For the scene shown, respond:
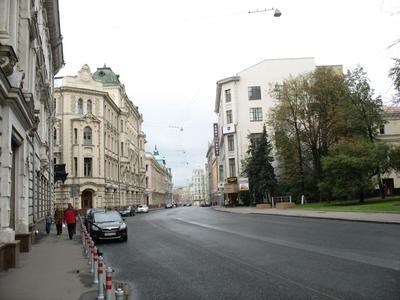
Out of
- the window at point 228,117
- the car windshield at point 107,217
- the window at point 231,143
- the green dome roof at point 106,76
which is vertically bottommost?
the car windshield at point 107,217

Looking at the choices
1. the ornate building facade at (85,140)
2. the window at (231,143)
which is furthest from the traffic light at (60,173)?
the window at (231,143)

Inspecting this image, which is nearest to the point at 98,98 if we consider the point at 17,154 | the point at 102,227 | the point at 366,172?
the point at 366,172

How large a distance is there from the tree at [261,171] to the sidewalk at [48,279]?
4793 cm

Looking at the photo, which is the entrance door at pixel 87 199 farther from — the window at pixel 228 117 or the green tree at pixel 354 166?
the green tree at pixel 354 166

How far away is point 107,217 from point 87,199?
41.3 m

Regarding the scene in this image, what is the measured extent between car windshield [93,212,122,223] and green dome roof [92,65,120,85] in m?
56.0

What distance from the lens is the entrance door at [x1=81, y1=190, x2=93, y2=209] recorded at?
200 ft

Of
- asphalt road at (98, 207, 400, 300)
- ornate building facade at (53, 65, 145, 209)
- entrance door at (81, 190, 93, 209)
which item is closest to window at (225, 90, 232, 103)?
ornate building facade at (53, 65, 145, 209)

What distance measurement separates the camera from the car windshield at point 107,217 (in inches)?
834

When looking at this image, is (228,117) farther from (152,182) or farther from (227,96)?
(152,182)

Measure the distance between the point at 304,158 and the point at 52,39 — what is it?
37.4 metres

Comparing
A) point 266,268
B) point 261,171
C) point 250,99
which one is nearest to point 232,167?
point 250,99

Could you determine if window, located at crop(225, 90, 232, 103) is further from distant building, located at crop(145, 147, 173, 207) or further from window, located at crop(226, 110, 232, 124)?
distant building, located at crop(145, 147, 173, 207)

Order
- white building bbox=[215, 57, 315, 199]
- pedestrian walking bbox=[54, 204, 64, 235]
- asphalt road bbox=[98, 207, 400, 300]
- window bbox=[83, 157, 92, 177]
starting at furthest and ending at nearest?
white building bbox=[215, 57, 315, 199] → window bbox=[83, 157, 92, 177] → pedestrian walking bbox=[54, 204, 64, 235] → asphalt road bbox=[98, 207, 400, 300]
